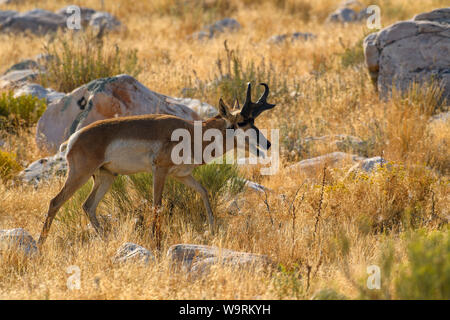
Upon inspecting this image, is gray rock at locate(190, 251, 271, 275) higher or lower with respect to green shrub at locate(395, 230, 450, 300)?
lower

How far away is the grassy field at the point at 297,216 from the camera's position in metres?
4.82

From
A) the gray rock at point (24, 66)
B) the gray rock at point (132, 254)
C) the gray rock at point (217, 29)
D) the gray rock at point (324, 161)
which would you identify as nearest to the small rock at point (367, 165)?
the gray rock at point (324, 161)

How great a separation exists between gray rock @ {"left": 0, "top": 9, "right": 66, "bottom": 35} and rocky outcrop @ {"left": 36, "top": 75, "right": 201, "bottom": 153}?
40.2ft

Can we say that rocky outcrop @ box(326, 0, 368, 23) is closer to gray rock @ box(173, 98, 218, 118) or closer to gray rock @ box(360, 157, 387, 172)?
gray rock @ box(173, 98, 218, 118)

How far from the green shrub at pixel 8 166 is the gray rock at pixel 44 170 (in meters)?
0.17

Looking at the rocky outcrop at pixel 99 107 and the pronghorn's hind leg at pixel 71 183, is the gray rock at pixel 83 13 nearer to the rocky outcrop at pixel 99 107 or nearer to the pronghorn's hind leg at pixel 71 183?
the rocky outcrop at pixel 99 107

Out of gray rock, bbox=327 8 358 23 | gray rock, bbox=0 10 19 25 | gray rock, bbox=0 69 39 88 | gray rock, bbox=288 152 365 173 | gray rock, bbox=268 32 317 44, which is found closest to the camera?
gray rock, bbox=288 152 365 173

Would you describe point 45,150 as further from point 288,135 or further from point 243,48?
point 243,48

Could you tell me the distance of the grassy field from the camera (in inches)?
190

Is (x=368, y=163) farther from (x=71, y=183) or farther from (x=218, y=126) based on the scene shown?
(x=71, y=183)

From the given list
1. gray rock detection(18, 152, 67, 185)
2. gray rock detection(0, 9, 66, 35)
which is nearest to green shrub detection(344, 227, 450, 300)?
gray rock detection(18, 152, 67, 185)

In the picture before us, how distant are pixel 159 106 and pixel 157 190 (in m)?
3.20

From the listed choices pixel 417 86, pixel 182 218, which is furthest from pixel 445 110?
pixel 182 218

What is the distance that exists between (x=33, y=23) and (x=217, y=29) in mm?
6683
